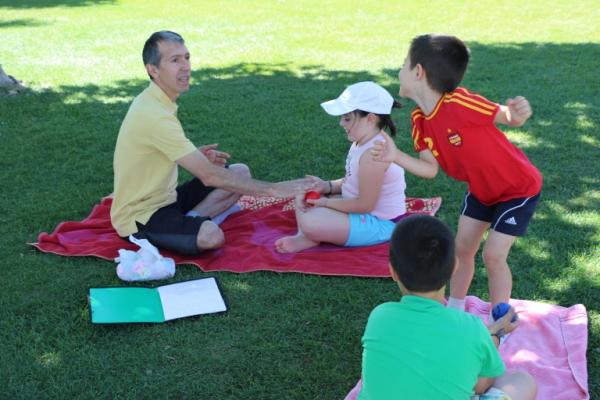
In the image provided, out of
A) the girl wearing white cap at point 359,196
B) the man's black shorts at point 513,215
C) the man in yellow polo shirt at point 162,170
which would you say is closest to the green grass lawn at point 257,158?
the man in yellow polo shirt at point 162,170

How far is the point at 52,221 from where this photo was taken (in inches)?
217

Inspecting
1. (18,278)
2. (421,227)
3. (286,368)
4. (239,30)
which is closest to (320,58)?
(239,30)

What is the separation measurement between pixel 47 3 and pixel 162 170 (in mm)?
15099

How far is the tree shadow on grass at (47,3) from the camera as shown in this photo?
1773cm

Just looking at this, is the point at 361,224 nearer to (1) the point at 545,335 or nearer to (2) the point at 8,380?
(1) the point at 545,335

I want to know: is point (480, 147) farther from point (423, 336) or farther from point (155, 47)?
point (155, 47)

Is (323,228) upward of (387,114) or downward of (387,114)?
downward

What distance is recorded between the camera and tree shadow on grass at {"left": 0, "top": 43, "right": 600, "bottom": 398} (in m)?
4.22

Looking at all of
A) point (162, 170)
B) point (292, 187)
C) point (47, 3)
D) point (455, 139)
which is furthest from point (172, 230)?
point (47, 3)

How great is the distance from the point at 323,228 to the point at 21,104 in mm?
5343

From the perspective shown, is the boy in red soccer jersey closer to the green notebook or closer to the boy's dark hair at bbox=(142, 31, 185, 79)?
the green notebook

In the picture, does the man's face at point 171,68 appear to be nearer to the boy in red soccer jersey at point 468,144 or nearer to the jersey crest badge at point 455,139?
the boy in red soccer jersey at point 468,144

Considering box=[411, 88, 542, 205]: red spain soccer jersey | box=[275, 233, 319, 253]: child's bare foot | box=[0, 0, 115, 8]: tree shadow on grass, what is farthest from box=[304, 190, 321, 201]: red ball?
box=[0, 0, 115, 8]: tree shadow on grass

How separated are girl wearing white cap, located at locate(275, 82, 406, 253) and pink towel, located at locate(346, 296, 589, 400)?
40.4 inches
